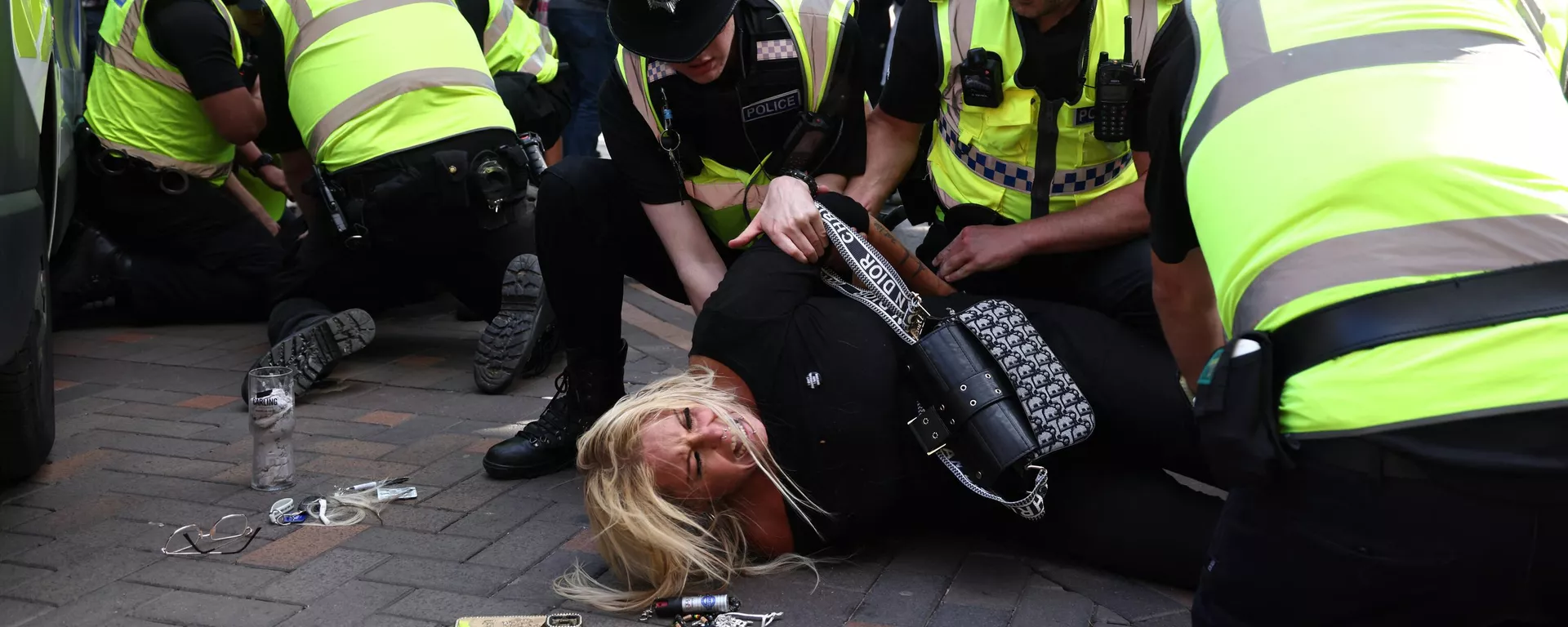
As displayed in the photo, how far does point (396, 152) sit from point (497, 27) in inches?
46.6

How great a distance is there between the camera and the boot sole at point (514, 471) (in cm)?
322

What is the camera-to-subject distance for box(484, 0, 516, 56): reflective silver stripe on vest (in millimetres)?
5129

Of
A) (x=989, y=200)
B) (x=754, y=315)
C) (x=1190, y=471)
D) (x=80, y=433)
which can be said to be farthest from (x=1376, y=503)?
(x=80, y=433)

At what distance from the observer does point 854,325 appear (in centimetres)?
264

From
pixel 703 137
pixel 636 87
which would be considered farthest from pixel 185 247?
pixel 703 137

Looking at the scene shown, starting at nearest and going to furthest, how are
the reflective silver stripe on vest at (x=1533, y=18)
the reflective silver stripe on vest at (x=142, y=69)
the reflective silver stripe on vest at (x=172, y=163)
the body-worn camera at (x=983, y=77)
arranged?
the reflective silver stripe on vest at (x=1533, y=18)
the body-worn camera at (x=983, y=77)
the reflective silver stripe on vest at (x=142, y=69)
the reflective silver stripe on vest at (x=172, y=163)

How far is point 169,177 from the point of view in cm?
482

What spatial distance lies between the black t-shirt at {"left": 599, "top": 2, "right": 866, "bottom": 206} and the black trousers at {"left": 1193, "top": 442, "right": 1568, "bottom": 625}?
1.91 metres

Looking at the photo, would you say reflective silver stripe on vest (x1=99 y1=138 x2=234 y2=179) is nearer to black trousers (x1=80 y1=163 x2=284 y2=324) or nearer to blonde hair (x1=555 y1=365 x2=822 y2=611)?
black trousers (x1=80 y1=163 x2=284 y2=324)

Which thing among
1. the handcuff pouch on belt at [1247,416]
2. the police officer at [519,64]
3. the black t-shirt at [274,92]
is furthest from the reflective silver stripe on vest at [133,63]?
the handcuff pouch on belt at [1247,416]

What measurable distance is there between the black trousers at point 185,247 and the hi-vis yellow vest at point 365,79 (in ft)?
3.16

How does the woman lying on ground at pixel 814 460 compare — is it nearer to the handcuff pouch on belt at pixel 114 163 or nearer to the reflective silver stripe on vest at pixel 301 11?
the reflective silver stripe on vest at pixel 301 11

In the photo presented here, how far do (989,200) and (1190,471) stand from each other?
0.85 metres

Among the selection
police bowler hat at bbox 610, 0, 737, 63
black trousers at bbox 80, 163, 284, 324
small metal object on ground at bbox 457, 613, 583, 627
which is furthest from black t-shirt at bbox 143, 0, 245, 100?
small metal object on ground at bbox 457, 613, 583, 627
